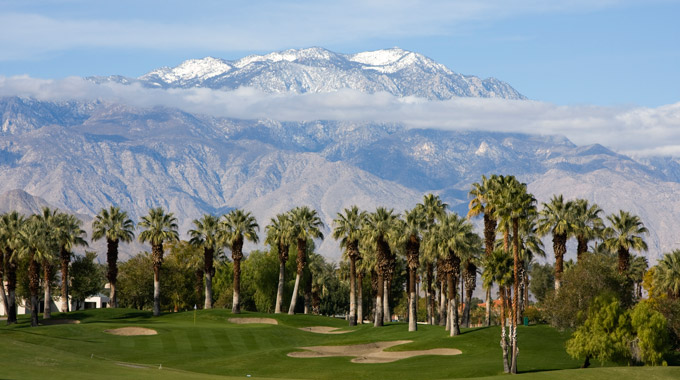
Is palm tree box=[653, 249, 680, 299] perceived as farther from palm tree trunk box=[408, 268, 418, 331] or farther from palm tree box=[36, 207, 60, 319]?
palm tree box=[36, 207, 60, 319]

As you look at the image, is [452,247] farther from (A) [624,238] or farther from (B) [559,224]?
(A) [624,238]

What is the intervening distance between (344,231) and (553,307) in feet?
138

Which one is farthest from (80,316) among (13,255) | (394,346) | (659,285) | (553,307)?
(659,285)

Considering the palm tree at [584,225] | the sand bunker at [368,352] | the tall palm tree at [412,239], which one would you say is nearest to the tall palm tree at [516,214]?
the sand bunker at [368,352]

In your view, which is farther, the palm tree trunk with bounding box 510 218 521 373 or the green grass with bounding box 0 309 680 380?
the palm tree trunk with bounding box 510 218 521 373

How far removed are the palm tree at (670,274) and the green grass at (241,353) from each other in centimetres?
1456

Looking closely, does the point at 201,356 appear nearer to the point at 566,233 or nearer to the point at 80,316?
the point at 80,316

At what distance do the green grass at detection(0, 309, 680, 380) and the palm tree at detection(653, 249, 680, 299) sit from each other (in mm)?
14557

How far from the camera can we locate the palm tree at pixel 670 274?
104 metres

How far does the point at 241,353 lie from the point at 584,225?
48.9 metres

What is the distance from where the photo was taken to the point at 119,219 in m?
144

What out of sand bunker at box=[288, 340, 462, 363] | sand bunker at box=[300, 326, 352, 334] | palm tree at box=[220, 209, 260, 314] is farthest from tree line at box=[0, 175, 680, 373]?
sand bunker at box=[288, 340, 462, 363]

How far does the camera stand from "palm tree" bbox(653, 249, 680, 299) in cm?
10438

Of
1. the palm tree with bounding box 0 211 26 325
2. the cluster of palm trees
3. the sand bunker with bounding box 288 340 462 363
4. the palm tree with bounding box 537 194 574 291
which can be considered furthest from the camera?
the palm tree with bounding box 537 194 574 291
